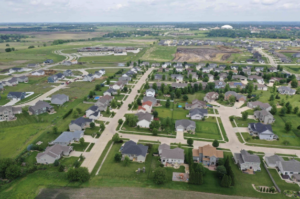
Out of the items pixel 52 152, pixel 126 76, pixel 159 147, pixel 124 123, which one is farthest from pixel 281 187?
pixel 126 76

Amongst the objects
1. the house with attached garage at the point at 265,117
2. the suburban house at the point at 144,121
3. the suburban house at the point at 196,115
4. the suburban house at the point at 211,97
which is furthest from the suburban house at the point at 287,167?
the suburban house at the point at 211,97

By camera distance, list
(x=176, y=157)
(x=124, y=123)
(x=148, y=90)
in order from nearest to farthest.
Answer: (x=176, y=157), (x=124, y=123), (x=148, y=90)

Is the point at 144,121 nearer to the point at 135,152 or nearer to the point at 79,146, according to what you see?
the point at 135,152

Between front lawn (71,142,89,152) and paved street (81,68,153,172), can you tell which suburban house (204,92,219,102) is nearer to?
paved street (81,68,153,172)

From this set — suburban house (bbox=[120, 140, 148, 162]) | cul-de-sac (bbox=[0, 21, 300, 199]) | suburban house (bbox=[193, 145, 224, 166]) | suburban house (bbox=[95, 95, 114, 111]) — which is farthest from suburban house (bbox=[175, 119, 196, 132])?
suburban house (bbox=[95, 95, 114, 111])

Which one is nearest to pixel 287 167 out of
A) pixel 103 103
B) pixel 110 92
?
pixel 103 103

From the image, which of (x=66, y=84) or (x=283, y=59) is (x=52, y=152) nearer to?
(x=66, y=84)
